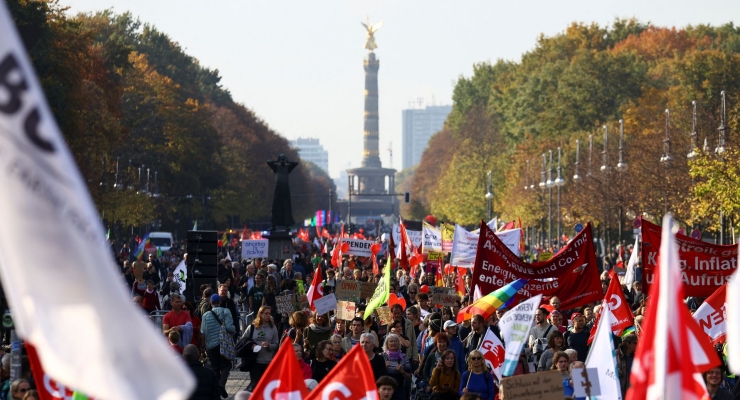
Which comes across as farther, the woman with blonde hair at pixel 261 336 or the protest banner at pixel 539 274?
the protest banner at pixel 539 274

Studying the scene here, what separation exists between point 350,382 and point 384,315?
7593 mm

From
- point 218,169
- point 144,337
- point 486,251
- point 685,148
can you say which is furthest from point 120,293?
point 218,169

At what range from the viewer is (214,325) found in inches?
652

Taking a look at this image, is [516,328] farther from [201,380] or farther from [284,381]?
[284,381]

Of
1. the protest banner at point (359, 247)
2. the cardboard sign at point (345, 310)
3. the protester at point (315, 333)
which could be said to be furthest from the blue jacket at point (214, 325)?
the protest banner at point (359, 247)

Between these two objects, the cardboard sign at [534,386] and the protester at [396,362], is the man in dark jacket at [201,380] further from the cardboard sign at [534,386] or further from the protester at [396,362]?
the cardboard sign at [534,386]

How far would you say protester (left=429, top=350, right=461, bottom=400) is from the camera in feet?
40.5

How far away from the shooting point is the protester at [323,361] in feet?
42.1

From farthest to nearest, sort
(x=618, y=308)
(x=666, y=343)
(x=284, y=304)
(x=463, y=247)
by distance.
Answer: (x=463, y=247) → (x=284, y=304) → (x=618, y=308) → (x=666, y=343)

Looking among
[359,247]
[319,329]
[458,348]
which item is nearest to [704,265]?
[458,348]

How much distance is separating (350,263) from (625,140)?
35.5 m

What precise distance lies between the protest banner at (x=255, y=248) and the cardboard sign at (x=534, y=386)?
21078 mm

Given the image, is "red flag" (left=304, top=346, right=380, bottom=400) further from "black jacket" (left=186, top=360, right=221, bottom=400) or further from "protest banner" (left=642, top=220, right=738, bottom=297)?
"protest banner" (left=642, top=220, right=738, bottom=297)

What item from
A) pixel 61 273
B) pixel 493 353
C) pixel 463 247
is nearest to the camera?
pixel 61 273
